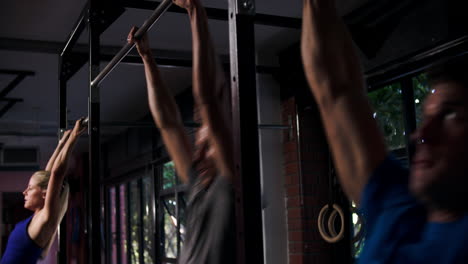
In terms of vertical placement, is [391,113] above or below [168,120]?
above

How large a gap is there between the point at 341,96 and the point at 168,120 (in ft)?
4.39

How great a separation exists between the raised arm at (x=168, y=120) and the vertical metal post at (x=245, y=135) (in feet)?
2.39

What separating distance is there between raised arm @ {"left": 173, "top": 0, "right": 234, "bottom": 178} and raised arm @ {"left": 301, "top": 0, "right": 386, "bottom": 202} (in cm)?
59

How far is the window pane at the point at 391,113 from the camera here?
4.38 m

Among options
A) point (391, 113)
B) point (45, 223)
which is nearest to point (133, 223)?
point (45, 223)

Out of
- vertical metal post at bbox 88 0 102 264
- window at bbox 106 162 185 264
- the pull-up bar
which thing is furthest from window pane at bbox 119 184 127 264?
the pull-up bar

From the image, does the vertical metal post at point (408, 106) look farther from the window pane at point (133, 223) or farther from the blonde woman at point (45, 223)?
the window pane at point (133, 223)

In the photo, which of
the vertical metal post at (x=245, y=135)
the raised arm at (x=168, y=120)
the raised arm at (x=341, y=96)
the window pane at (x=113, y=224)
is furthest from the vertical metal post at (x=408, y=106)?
the window pane at (x=113, y=224)

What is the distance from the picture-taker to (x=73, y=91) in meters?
7.23

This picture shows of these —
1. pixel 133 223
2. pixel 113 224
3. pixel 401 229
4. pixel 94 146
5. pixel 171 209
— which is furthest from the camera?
pixel 113 224

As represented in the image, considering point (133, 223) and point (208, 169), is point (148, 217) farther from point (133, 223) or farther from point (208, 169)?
point (208, 169)

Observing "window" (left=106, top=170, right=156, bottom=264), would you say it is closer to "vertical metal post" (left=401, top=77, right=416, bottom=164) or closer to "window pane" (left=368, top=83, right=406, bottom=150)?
"window pane" (left=368, top=83, right=406, bottom=150)

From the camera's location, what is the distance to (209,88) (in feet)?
6.12

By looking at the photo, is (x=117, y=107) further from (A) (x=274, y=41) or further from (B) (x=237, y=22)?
(B) (x=237, y=22)
